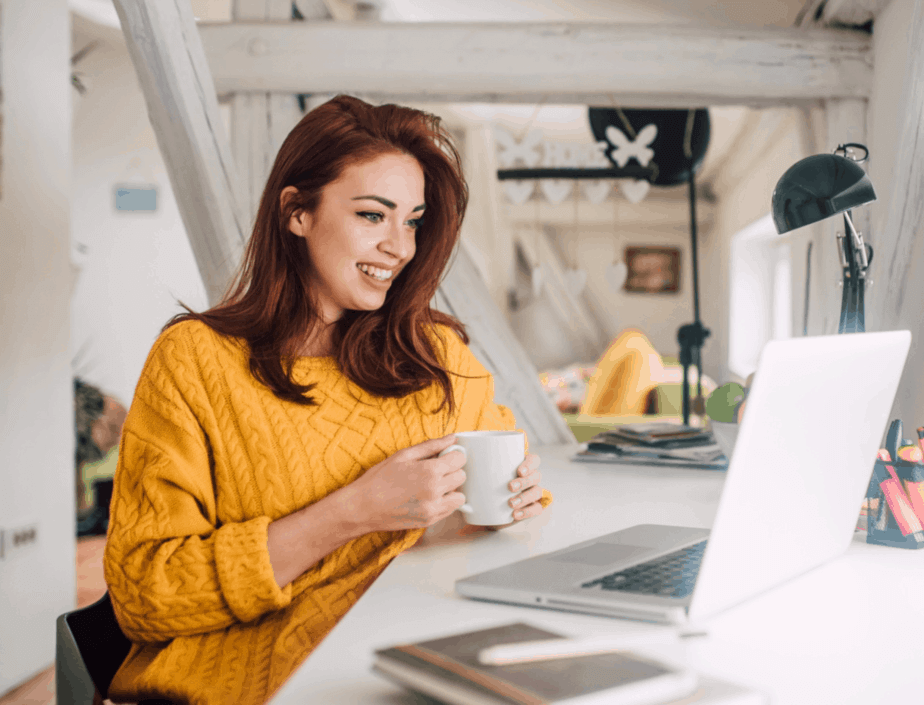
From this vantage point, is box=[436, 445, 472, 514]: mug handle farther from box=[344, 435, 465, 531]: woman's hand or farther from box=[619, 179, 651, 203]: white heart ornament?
box=[619, 179, 651, 203]: white heart ornament

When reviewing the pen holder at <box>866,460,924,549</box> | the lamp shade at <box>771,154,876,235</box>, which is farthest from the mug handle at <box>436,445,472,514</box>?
the lamp shade at <box>771,154,876,235</box>

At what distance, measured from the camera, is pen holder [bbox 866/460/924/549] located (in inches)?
33.7

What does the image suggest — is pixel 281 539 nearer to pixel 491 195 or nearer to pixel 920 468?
pixel 920 468

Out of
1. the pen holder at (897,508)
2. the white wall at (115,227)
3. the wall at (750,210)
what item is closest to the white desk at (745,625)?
the pen holder at (897,508)

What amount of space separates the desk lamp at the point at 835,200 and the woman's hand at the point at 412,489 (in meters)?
0.62

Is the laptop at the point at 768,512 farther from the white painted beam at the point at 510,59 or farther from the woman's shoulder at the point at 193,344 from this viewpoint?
the white painted beam at the point at 510,59

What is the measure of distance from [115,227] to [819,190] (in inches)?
160

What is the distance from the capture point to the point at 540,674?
0.43 meters

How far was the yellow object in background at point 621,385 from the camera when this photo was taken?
4539 mm

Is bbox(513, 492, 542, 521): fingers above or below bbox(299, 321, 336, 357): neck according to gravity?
below

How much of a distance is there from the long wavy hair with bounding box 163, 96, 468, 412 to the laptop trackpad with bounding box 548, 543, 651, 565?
1.24 ft

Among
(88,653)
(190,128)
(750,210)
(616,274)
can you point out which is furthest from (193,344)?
(750,210)

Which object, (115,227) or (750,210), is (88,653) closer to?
(115,227)

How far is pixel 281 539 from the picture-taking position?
83cm
